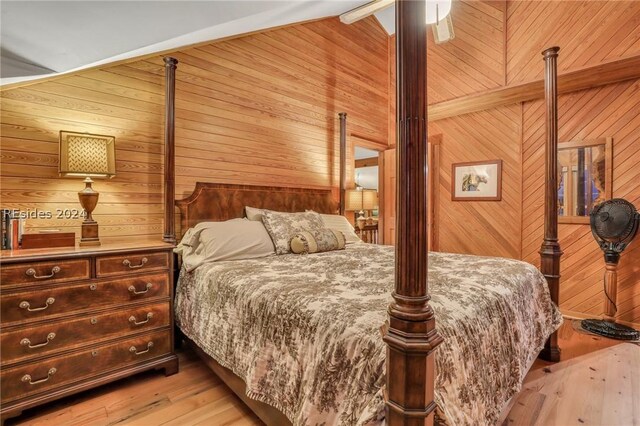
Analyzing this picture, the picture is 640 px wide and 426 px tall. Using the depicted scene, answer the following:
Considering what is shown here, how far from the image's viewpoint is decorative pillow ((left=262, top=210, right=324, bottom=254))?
2.69m

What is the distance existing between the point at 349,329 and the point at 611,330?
3136 mm

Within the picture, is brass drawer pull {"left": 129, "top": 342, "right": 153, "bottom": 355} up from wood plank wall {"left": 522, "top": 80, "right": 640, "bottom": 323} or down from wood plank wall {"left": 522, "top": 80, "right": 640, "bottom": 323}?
down

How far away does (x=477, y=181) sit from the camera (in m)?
4.22

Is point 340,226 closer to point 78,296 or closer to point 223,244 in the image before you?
point 223,244

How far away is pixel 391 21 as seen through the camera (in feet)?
15.4

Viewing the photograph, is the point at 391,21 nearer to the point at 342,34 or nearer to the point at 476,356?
the point at 342,34

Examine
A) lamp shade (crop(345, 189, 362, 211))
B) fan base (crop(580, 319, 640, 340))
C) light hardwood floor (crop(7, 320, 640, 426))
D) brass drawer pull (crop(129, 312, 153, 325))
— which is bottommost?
light hardwood floor (crop(7, 320, 640, 426))

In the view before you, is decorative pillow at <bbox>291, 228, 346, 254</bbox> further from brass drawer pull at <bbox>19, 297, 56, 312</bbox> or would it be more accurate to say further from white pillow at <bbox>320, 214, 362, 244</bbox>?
brass drawer pull at <bbox>19, 297, 56, 312</bbox>

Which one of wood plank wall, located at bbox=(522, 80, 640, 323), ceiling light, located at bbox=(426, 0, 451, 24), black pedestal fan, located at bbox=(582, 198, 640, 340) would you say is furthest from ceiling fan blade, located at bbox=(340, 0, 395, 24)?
black pedestal fan, located at bbox=(582, 198, 640, 340)

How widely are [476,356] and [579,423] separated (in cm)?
105

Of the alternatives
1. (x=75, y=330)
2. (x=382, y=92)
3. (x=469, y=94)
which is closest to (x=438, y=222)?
(x=469, y=94)

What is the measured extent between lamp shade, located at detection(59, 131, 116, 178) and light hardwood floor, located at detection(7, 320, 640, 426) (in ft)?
4.54

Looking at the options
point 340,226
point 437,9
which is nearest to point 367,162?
point 340,226

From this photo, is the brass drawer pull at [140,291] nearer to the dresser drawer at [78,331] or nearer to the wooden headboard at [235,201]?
the dresser drawer at [78,331]
